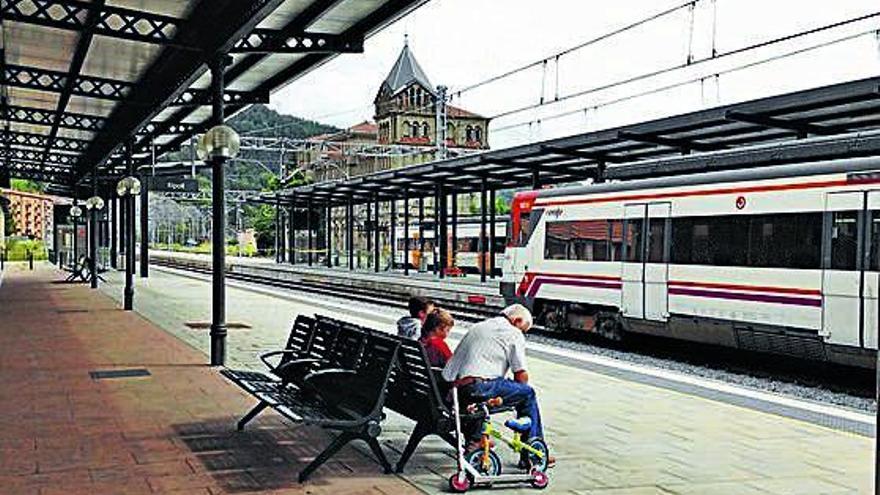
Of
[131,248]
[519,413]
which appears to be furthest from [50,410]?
[131,248]

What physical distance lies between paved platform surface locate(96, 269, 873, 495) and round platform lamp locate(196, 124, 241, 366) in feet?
10.2

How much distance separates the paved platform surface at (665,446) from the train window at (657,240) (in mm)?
3899

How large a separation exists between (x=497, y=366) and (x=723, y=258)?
27.3ft

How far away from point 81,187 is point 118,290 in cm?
1545

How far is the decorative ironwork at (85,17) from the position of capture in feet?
42.1

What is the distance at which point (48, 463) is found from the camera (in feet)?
22.4

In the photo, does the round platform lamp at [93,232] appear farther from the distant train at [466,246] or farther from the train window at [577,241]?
the distant train at [466,246]

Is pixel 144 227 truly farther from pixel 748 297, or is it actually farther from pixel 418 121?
pixel 418 121

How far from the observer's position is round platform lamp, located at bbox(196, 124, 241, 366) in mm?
12297

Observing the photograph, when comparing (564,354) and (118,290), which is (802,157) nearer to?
(564,354)

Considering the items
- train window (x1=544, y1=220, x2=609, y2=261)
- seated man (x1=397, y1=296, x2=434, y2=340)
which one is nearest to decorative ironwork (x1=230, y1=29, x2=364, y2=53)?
seated man (x1=397, y1=296, x2=434, y2=340)

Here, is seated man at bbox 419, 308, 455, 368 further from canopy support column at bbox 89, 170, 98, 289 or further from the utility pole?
the utility pole

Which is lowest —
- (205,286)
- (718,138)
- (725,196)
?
(205,286)

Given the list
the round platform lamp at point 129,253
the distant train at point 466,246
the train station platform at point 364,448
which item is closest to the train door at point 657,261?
the train station platform at point 364,448
